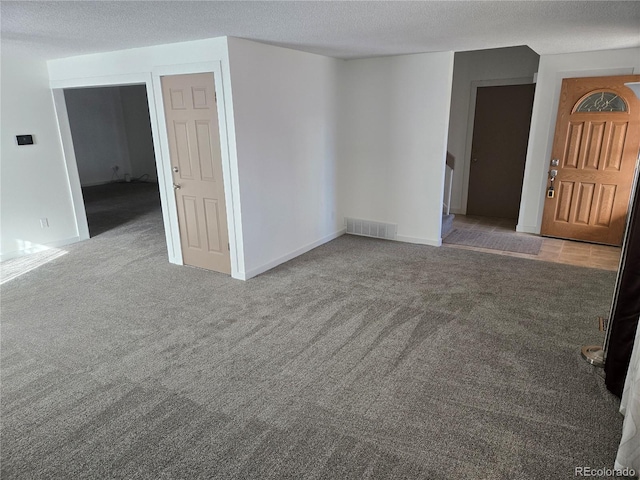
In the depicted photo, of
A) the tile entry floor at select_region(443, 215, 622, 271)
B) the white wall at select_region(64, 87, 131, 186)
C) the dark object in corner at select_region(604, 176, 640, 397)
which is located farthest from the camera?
the white wall at select_region(64, 87, 131, 186)

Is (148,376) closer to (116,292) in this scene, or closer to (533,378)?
(116,292)

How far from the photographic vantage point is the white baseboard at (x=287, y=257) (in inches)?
164

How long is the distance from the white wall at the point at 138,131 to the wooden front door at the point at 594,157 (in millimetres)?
8982

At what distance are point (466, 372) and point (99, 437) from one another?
2.16 metres

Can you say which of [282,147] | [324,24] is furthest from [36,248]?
[324,24]

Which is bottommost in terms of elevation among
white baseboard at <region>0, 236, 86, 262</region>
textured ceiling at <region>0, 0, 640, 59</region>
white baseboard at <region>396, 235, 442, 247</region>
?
white baseboard at <region>396, 235, 442, 247</region>

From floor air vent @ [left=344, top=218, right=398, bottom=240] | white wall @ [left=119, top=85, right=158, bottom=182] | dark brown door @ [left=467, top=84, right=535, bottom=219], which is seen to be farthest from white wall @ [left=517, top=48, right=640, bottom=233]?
white wall @ [left=119, top=85, right=158, bottom=182]

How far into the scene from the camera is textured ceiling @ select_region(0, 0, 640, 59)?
101 inches

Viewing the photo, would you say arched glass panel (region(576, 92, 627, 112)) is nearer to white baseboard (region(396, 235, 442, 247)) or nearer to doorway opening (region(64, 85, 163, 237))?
white baseboard (region(396, 235, 442, 247))

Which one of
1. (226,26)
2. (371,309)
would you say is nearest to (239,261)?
(371,309)

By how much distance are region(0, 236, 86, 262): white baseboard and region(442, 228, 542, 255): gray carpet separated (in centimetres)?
499

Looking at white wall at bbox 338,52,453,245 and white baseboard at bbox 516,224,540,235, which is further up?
white wall at bbox 338,52,453,245

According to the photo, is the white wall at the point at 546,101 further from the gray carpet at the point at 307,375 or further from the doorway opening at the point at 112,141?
the doorway opening at the point at 112,141

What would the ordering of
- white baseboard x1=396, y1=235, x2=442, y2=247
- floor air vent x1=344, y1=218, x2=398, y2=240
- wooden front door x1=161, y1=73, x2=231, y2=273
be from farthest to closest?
floor air vent x1=344, y1=218, x2=398, y2=240, white baseboard x1=396, y1=235, x2=442, y2=247, wooden front door x1=161, y1=73, x2=231, y2=273
